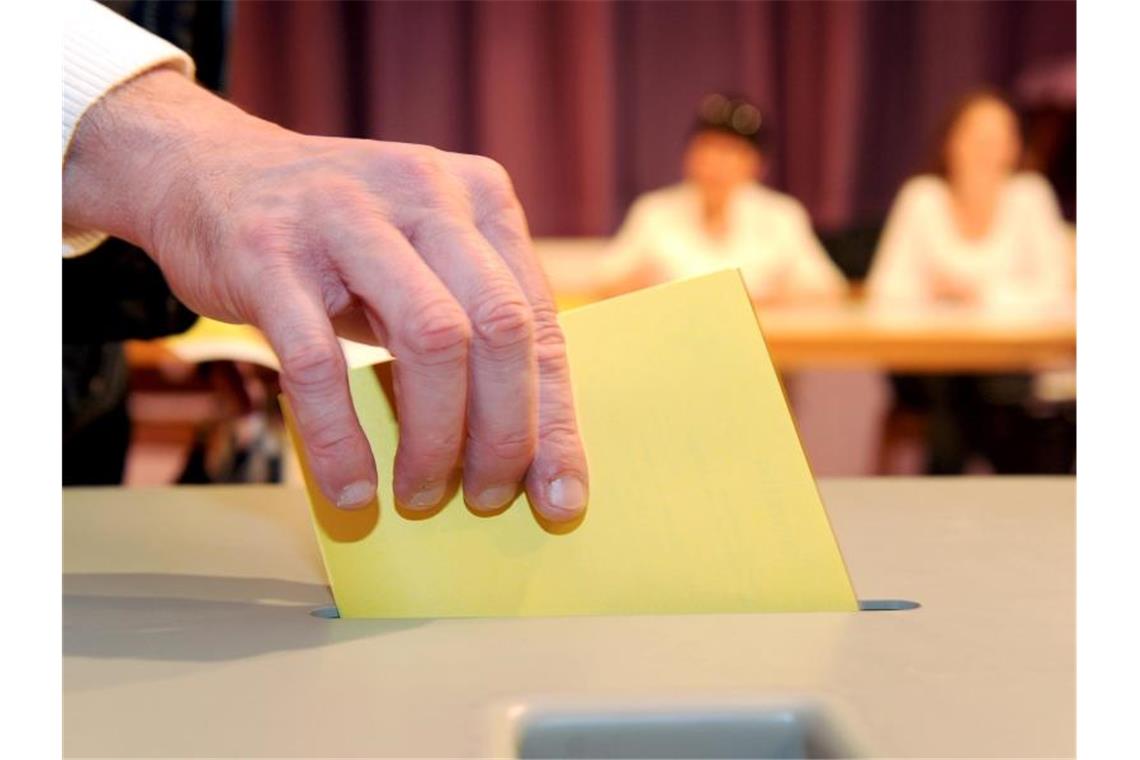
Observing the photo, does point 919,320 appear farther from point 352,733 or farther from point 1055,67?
point 352,733

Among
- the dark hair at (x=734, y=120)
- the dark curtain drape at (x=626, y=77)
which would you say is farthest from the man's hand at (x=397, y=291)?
the dark curtain drape at (x=626, y=77)

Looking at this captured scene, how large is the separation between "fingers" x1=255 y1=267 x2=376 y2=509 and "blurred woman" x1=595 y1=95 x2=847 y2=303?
11.9 feet

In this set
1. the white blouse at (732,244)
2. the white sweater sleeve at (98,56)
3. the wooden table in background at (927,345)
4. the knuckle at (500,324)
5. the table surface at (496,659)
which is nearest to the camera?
the table surface at (496,659)

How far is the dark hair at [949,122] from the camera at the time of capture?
4090 mm

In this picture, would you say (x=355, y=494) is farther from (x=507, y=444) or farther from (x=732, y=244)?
(x=732, y=244)

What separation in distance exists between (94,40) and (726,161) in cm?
373

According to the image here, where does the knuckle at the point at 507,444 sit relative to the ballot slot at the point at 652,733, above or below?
above

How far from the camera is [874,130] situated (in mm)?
4914

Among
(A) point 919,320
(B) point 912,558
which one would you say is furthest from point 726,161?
(B) point 912,558

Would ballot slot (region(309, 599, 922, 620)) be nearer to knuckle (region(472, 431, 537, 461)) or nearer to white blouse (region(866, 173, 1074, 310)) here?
knuckle (region(472, 431, 537, 461))

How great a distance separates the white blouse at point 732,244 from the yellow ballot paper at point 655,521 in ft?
11.6

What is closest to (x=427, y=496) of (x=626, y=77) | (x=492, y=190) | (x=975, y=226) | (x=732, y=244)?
(x=492, y=190)

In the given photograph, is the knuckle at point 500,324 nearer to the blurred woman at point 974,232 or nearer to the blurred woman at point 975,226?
the blurred woman at point 974,232

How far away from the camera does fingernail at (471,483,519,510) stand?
1.84ft
